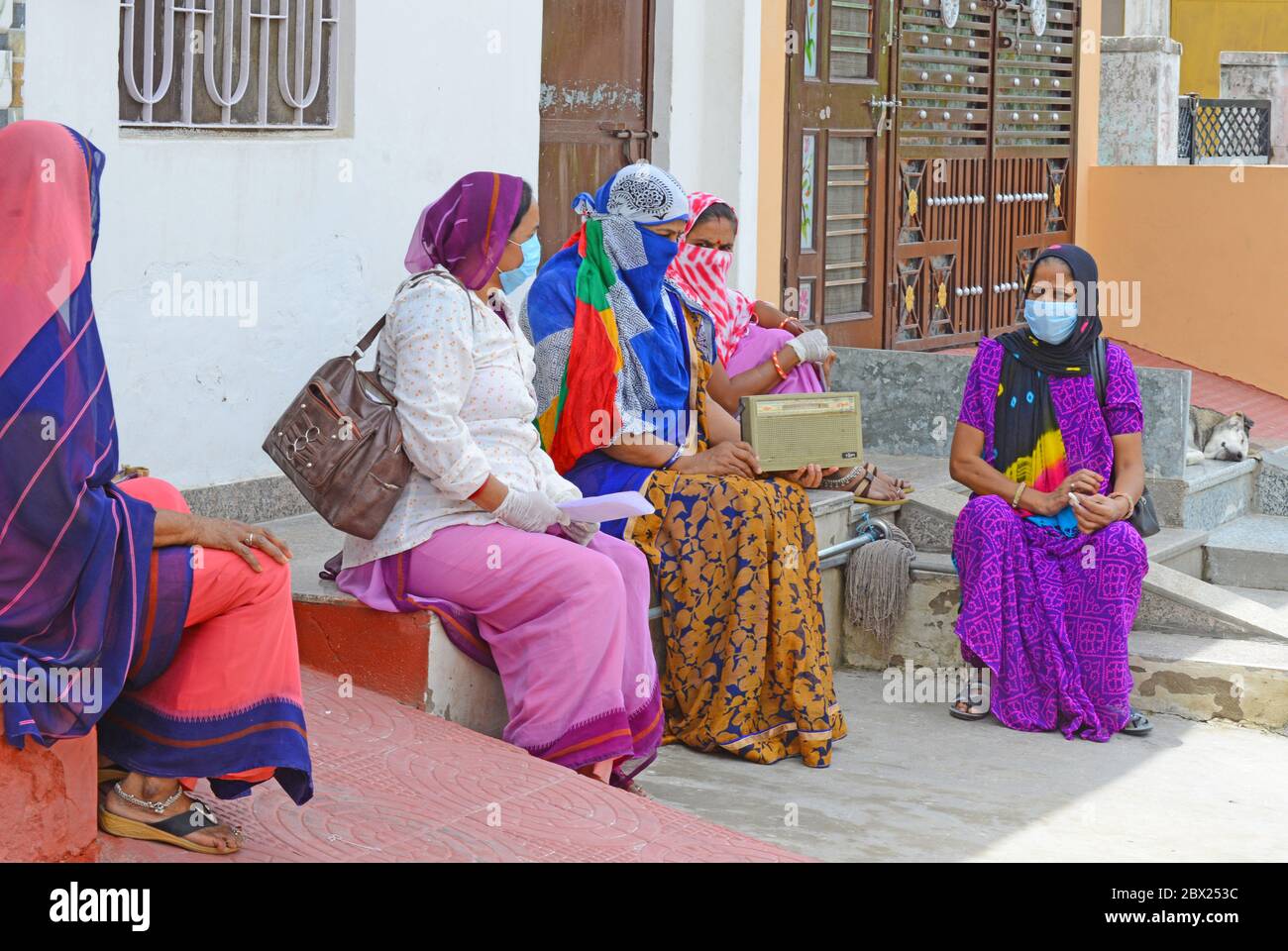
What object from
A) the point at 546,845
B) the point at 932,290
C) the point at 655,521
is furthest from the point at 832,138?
the point at 546,845

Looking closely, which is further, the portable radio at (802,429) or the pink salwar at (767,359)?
the pink salwar at (767,359)

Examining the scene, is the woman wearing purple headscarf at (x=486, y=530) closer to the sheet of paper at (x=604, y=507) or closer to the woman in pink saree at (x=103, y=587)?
the sheet of paper at (x=604, y=507)

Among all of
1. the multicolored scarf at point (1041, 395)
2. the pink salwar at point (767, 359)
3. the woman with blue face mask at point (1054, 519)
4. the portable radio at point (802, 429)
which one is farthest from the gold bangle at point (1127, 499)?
the pink salwar at point (767, 359)

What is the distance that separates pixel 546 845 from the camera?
3.71 metres

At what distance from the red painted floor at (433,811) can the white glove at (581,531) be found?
0.58 meters

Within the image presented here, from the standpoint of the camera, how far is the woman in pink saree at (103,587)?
296 centimetres

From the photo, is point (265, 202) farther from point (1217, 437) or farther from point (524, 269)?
point (1217, 437)

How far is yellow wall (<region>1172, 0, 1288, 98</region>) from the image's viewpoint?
19641mm

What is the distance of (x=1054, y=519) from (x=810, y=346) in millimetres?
989

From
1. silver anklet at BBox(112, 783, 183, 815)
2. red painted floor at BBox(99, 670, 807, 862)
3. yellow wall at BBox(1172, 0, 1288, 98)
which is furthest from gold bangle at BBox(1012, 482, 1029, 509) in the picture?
yellow wall at BBox(1172, 0, 1288, 98)

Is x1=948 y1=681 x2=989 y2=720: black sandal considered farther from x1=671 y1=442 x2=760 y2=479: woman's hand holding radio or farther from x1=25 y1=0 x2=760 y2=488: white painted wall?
x1=25 y1=0 x2=760 y2=488: white painted wall

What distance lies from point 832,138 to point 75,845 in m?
6.40

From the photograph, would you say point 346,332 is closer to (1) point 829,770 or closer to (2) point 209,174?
(2) point 209,174

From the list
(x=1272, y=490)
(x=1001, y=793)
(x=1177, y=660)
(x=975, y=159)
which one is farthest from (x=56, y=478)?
(x=975, y=159)
